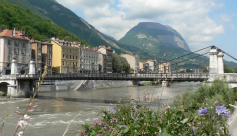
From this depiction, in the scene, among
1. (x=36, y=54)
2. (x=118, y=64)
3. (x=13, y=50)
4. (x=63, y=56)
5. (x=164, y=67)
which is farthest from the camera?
(x=118, y=64)

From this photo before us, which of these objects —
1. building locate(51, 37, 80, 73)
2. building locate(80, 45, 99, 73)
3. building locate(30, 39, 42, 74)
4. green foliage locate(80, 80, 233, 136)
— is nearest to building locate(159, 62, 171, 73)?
building locate(80, 45, 99, 73)

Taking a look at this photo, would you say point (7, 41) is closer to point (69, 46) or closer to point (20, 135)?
point (69, 46)

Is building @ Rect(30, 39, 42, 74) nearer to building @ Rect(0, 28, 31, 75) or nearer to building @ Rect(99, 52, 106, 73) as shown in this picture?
building @ Rect(0, 28, 31, 75)

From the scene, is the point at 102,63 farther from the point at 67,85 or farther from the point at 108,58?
the point at 67,85

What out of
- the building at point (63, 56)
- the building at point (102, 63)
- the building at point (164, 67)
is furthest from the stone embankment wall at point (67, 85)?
the building at point (164, 67)

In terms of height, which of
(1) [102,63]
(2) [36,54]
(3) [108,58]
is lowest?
(1) [102,63]

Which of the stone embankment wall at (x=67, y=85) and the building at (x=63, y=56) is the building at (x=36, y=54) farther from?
the stone embankment wall at (x=67, y=85)

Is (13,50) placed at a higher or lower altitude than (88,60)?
higher

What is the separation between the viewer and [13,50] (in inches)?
1813

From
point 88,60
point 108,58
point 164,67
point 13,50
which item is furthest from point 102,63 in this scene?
point 164,67

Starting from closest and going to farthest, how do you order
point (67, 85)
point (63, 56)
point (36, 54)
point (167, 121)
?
point (167, 121) → point (67, 85) → point (36, 54) → point (63, 56)

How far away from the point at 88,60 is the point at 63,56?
13.0m

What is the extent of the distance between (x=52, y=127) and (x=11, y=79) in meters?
23.7

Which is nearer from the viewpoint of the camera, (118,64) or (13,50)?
(13,50)
